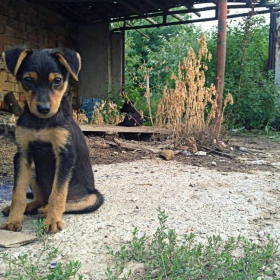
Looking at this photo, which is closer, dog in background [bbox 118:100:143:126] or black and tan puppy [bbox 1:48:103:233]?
black and tan puppy [bbox 1:48:103:233]

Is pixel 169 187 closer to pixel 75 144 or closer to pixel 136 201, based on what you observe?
pixel 136 201

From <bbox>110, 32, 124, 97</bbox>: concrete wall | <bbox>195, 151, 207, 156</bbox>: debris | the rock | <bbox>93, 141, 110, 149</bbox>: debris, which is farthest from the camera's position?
<bbox>110, 32, 124, 97</bbox>: concrete wall

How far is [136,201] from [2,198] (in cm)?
130

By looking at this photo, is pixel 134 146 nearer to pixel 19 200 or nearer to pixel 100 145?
pixel 100 145

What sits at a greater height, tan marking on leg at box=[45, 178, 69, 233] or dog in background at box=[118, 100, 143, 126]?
dog in background at box=[118, 100, 143, 126]

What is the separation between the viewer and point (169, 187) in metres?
4.02

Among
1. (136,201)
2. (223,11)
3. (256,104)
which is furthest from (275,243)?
(256,104)

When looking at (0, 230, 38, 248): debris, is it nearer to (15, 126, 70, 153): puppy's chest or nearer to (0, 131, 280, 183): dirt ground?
(15, 126, 70, 153): puppy's chest

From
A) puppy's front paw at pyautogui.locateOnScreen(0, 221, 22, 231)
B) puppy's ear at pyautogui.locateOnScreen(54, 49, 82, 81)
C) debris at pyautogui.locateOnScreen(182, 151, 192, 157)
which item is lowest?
puppy's front paw at pyautogui.locateOnScreen(0, 221, 22, 231)

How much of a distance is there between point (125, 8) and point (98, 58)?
1947 mm

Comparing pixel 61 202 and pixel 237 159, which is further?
pixel 237 159

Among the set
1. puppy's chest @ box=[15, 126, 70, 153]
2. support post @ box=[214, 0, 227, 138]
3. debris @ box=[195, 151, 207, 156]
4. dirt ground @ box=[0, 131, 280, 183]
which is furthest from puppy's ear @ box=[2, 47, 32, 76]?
support post @ box=[214, 0, 227, 138]

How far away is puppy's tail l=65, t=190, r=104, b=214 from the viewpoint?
121 inches

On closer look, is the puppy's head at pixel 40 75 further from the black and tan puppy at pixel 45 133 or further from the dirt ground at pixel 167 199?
the dirt ground at pixel 167 199
